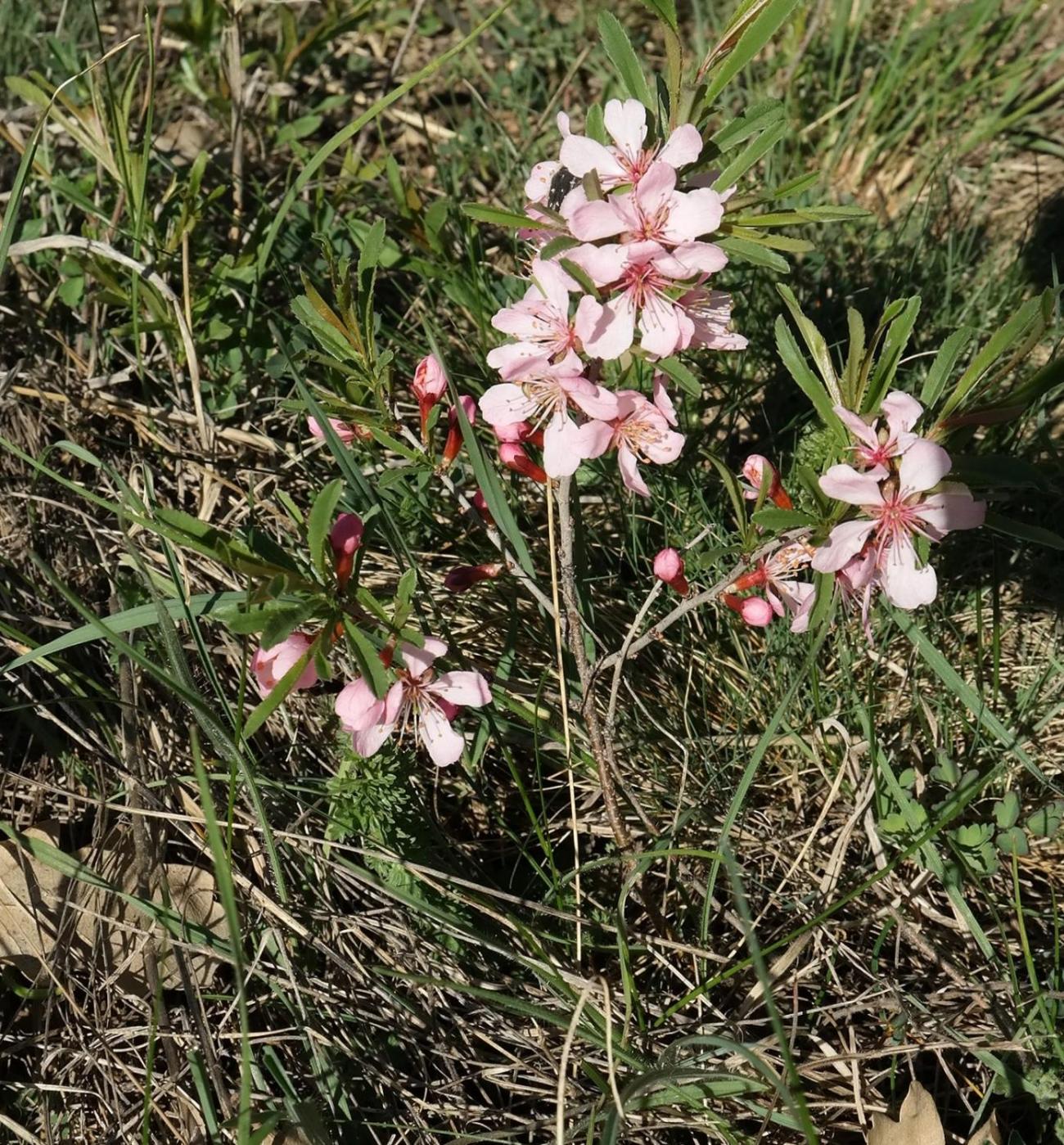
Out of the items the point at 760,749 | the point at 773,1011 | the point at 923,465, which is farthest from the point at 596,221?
the point at 773,1011

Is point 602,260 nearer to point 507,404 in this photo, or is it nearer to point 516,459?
point 507,404

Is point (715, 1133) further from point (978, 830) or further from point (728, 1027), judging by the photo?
point (978, 830)

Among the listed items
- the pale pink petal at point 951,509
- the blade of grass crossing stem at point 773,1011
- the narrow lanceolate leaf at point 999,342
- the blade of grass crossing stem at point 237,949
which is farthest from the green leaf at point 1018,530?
the blade of grass crossing stem at point 237,949

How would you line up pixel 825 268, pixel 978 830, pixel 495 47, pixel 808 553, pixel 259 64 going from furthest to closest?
1. pixel 495 47
2. pixel 259 64
3. pixel 825 268
4. pixel 978 830
5. pixel 808 553

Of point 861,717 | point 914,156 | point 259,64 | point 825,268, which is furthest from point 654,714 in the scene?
point 259,64

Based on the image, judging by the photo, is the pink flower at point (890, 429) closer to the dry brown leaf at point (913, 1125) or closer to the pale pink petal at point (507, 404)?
the pale pink petal at point (507, 404)

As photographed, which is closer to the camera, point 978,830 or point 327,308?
point 327,308
